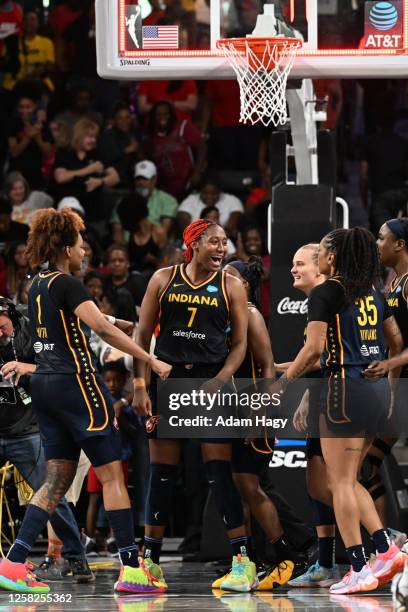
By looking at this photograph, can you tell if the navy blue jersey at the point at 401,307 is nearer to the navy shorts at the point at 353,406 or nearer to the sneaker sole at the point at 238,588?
the navy shorts at the point at 353,406

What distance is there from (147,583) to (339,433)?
1.54 meters

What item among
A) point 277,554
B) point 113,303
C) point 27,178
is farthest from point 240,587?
point 27,178

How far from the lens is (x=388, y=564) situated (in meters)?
8.11

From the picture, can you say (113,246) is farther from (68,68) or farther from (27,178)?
(68,68)

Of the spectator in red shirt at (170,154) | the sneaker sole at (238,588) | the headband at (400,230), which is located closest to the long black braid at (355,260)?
the headband at (400,230)

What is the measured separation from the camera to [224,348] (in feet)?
28.6

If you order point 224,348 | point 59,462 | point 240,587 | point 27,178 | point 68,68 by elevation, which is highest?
point 68,68

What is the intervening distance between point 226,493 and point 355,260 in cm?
173

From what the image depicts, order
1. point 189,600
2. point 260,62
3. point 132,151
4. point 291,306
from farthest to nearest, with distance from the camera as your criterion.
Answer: point 132,151
point 291,306
point 260,62
point 189,600

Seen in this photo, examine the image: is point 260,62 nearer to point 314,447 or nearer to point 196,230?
point 196,230

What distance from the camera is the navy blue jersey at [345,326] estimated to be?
322 inches

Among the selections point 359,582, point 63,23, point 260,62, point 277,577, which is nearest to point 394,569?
point 359,582

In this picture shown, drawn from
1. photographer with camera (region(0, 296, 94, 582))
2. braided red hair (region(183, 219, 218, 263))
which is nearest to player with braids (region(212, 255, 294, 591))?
braided red hair (region(183, 219, 218, 263))

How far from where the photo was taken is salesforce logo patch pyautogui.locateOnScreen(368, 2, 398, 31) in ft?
32.7
